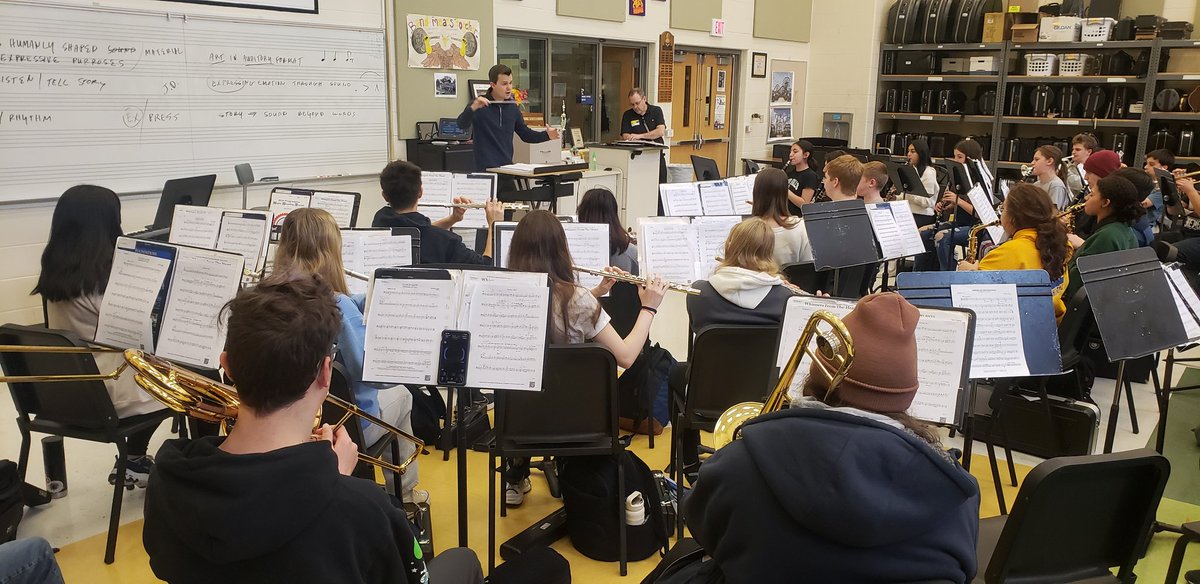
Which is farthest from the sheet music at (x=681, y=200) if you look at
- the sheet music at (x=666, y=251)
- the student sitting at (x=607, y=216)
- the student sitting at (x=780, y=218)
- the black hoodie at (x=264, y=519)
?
the black hoodie at (x=264, y=519)

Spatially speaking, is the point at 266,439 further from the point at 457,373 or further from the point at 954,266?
the point at 954,266

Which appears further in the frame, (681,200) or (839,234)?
(681,200)

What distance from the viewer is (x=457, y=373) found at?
2434 mm

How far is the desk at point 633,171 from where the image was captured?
8.26m

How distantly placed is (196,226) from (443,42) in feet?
12.7

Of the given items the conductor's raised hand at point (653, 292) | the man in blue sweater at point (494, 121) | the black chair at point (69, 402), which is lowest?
the black chair at point (69, 402)

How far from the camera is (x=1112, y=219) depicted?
4.23 meters

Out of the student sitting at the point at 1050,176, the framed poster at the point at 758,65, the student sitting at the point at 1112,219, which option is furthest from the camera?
the framed poster at the point at 758,65

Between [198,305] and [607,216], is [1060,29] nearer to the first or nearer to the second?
[607,216]

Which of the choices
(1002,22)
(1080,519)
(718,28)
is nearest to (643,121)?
(718,28)

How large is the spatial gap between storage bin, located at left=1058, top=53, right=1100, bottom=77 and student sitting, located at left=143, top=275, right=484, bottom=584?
420 inches

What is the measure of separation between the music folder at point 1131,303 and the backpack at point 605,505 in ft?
5.94

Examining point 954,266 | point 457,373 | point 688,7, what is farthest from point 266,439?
point 688,7

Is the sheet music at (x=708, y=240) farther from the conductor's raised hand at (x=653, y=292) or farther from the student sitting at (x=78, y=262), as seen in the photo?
the student sitting at (x=78, y=262)
